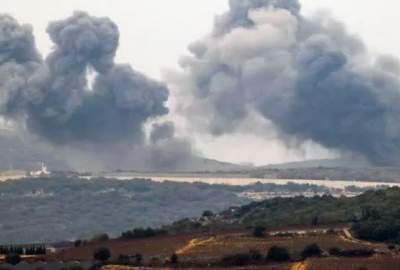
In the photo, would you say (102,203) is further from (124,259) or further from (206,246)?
(124,259)

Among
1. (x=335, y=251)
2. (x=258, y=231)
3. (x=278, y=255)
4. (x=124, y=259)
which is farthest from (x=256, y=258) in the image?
(x=258, y=231)

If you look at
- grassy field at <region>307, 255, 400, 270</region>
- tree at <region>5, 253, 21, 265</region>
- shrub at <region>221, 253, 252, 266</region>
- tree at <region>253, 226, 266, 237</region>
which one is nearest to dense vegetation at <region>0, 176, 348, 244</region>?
tree at <region>253, 226, 266, 237</region>

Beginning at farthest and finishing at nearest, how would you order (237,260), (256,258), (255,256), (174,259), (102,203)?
(102,203) → (174,259) → (255,256) → (256,258) → (237,260)

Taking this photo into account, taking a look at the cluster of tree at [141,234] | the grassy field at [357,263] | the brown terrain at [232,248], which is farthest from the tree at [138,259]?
the cluster of tree at [141,234]

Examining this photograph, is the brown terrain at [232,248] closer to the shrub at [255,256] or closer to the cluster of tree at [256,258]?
the cluster of tree at [256,258]

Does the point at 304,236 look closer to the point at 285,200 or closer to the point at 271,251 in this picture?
the point at 271,251

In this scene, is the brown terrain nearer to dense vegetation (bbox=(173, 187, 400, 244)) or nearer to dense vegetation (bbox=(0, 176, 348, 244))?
dense vegetation (bbox=(173, 187, 400, 244))

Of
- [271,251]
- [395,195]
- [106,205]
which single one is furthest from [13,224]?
[271,251]
